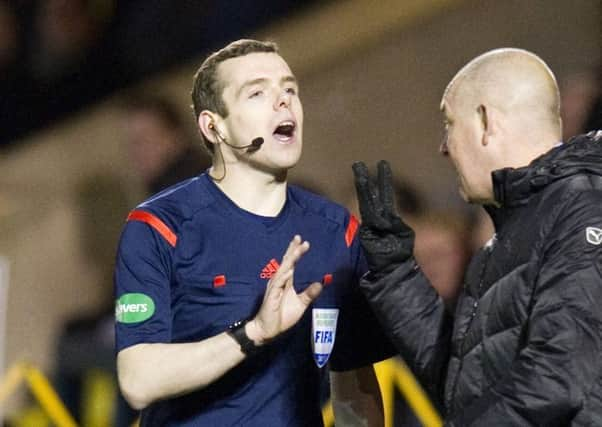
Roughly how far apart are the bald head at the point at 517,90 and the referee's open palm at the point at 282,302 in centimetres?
54

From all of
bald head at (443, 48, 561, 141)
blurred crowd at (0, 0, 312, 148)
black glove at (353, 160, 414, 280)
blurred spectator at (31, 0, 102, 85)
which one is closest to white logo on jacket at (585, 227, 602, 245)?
bald head at (443, 48, 561, 141)

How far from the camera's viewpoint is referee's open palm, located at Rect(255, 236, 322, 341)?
2994 millimetres

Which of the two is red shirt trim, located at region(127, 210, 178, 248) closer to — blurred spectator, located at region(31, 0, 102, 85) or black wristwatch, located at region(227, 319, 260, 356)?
black wristwatch, located at region(227, 319, 260, 356)

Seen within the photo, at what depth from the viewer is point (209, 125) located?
3439mm

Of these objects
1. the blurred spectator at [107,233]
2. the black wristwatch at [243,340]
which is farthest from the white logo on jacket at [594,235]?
the blurred spectator at [107,233]

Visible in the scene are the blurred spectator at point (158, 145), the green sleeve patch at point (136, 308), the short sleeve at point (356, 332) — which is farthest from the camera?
the blurred spectator at point (158, 145)

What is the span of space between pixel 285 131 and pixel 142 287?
1.89ft

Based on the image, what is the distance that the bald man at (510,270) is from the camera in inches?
101

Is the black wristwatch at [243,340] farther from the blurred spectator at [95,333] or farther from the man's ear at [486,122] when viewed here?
the blurred spectator at [95,333]

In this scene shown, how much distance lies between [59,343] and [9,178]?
3.62 feet

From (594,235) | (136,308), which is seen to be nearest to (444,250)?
(136,308)

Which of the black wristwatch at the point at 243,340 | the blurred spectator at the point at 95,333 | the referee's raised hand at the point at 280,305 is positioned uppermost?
the referee's raised hand at the point at 280,305

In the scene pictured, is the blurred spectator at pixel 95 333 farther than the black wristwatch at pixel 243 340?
Yes

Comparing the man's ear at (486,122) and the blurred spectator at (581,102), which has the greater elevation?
the man's ear at (486,122)
